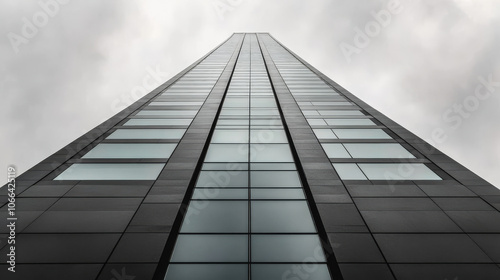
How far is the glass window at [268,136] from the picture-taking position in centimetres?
1955

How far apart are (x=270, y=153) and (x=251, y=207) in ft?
16.9

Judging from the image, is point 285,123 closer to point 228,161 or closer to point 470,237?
point 228,161

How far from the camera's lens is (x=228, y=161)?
56.1 ft

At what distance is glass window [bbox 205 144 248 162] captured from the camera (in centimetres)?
1731

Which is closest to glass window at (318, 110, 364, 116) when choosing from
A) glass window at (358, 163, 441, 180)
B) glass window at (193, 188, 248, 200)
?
glass window at (358, 163, 441, 180)

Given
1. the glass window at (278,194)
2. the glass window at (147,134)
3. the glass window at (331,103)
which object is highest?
the glass window at (331,103)

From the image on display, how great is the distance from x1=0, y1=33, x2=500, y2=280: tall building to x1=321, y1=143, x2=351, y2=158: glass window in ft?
0.38

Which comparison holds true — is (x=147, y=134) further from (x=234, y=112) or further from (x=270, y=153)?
(x=270, y=153)

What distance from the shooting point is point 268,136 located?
2023cm

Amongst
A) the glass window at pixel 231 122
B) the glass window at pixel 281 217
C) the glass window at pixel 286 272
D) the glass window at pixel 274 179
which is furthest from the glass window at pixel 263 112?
the glass window at pixel 286 272

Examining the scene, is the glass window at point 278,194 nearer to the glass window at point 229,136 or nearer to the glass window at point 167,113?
the glass window at point 229,136

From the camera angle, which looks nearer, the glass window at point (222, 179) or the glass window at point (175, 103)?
the glass window at point (222, 179)

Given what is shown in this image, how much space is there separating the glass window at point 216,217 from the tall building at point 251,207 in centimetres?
5

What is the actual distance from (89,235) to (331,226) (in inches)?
337
